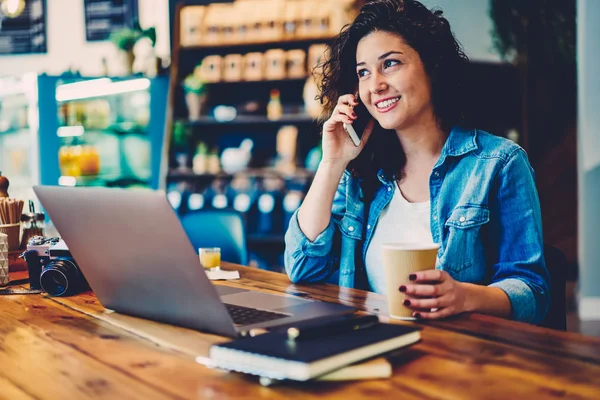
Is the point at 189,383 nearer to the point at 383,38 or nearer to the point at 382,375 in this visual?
the point at 382,375

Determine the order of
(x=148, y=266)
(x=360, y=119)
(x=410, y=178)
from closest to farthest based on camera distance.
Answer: (x=148, y=266), (x=410, y=178), (x=360, y=119)

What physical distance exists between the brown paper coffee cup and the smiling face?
2.12ft

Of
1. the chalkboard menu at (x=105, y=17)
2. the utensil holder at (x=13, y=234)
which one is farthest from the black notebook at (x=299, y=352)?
the chalkboard menu at (x=105, y=17)

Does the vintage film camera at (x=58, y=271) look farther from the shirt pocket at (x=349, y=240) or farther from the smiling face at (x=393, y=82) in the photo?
the smiling face at (x=393, y=82)

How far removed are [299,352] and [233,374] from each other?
0.11 m

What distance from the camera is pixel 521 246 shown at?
144 centimetres

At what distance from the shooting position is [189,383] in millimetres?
829

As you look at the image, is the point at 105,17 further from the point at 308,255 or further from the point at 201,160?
the point at 308,255

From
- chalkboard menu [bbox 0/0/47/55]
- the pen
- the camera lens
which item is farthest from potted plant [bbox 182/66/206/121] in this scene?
the pen

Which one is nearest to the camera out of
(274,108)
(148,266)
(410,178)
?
(148,266)

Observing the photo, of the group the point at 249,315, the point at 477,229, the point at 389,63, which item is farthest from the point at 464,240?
the point at 249,315

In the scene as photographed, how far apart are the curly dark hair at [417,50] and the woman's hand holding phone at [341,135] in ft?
0.19

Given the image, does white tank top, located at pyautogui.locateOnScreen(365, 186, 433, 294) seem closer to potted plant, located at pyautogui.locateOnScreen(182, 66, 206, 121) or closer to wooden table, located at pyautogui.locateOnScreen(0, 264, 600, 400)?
wooden table, located at pyautogui.locateOnScreen(0, 264, 600, 400)

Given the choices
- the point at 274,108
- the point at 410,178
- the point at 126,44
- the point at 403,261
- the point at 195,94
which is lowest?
the point at 403,261
